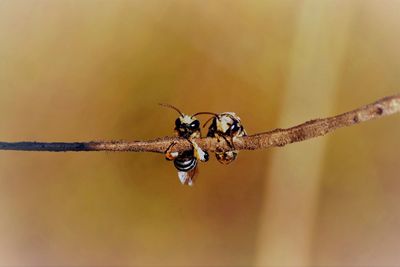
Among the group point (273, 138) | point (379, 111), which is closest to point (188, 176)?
point (273, 138)

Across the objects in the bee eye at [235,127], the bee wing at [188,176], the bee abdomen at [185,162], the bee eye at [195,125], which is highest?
the bee eye at [195,125]

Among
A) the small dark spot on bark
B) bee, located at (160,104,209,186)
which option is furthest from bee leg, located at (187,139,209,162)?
the small dark spot on bark

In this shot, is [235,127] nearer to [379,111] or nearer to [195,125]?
[195,125]

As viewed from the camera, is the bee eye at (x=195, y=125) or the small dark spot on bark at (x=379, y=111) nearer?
the small dark spot on bark at (x=379, y=111)

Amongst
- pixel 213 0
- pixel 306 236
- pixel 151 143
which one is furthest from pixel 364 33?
pixel 151 143

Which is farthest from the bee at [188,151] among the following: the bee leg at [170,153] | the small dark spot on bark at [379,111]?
the small dark spot on bark at [379,111]

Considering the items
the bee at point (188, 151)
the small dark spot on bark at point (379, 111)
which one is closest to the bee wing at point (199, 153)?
the bee at point (188, 151)

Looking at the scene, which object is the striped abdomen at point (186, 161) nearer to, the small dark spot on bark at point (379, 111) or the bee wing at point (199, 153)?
the bee wing at point (199, 153)

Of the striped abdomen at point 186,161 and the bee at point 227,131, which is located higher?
the bee at point 227,131

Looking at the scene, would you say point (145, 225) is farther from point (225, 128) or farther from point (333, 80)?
point (333, 80)

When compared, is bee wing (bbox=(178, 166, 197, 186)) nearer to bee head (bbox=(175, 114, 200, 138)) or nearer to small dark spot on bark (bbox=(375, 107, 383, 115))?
bee head (bbox=(175, 114, 200, 138))
